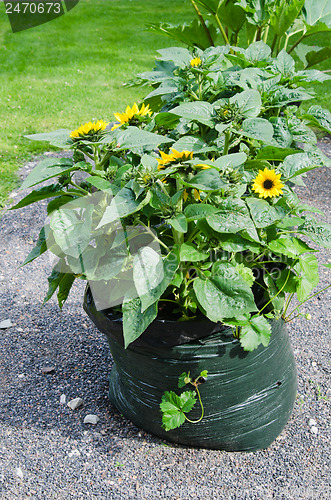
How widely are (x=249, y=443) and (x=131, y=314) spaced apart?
0.70 metres

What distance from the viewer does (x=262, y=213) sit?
1.24 meters

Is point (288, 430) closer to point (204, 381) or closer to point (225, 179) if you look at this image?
point (204, 381)

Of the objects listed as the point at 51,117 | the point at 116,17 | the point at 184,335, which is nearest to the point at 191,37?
the point at 184,335

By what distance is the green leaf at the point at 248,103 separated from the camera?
4.21 feet

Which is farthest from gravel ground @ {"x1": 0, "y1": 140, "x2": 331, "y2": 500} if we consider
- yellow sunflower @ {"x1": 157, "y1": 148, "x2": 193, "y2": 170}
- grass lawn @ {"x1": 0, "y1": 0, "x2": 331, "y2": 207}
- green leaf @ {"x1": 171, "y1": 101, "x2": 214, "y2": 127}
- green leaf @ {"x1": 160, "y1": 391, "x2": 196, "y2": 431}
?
grass lawn @ {"x1": 0, "y1": 0, "x2": 331, "y2": 207}

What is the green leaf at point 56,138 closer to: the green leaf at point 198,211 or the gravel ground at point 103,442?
the green leaf at point 198,211

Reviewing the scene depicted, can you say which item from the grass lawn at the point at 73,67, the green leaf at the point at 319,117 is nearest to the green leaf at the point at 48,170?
the green leaf at the point at 319,117

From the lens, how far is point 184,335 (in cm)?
135

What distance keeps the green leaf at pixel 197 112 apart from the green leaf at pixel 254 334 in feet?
1.85

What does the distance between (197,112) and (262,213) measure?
1.08 ft

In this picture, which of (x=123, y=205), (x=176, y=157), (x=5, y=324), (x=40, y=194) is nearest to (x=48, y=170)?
(x=40, y=194)

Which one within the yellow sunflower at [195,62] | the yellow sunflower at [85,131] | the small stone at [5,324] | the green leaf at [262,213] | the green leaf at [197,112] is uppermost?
the yellow sunflower at [195,62]

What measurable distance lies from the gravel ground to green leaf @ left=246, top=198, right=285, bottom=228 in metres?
0.84

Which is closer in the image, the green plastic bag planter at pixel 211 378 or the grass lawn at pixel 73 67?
the green plastic bag planter at pixel 211 378
